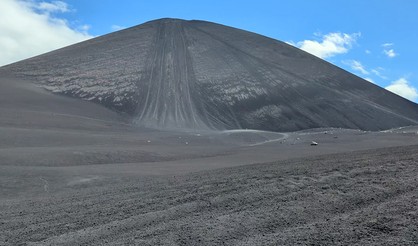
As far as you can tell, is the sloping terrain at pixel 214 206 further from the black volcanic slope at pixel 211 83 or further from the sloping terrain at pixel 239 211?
the black volcanic slope at pixel 211 83

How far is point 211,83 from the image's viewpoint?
65.2 meters

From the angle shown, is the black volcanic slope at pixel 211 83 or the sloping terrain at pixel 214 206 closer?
the sloping terrain at pixel 214 206

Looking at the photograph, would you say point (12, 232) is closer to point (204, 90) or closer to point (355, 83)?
point (204, 90)

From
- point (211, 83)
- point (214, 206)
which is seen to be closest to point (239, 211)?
point (214, 206)

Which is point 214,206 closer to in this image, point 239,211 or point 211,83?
point 239,211

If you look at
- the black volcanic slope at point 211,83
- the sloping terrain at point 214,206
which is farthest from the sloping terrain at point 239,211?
the black volcanic slope at point 211,83

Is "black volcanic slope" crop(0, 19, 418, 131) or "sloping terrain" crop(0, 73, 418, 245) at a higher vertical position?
Answer: "black volcanic slope" crop(0, 19, 418, 131)

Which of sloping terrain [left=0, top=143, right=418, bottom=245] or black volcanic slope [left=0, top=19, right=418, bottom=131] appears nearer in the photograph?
sloping terrain [left=0, top=143, right=418, bottom=245]

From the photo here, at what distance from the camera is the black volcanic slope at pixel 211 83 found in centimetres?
5656

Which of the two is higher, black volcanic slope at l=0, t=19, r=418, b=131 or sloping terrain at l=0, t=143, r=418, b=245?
black volcanic slope at l=0, t=19, r=418, b=131

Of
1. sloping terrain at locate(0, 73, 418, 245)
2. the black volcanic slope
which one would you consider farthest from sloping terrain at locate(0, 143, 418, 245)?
the black volcanic slope

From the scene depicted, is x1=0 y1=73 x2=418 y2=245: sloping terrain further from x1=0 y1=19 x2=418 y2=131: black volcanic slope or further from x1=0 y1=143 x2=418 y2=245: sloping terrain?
x1=0 y1=19 x2=418 y2=131: black volcanic slope

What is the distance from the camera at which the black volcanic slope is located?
186ft

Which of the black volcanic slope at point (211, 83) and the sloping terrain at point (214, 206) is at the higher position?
the black volcanic slope at point (211, 83)
